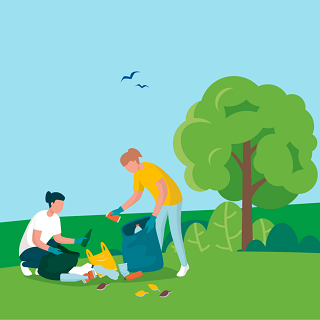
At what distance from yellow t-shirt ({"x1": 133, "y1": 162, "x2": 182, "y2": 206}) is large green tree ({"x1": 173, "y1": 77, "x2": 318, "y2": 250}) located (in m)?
2.80

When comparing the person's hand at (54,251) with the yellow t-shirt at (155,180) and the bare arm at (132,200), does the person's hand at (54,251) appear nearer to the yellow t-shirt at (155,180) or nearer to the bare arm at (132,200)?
the bare arm at (132,200)

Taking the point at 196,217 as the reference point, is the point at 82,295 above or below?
below

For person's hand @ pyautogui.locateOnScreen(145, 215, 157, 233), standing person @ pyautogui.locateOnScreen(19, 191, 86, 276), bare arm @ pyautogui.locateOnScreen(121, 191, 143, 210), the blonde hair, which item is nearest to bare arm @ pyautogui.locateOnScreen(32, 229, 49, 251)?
standing person @ pyautogui.locateOnScreen(19, 191, 86, 276)

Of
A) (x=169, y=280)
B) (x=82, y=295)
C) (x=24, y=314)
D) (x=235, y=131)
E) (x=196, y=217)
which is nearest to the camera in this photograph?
(x=24, y=314)

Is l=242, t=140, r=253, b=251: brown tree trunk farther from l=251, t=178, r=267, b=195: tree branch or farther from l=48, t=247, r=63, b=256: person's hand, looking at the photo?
l=48, t=247, r=63, b=256: person's hand

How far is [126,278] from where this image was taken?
6.78 meters

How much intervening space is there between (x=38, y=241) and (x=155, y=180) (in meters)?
1.86

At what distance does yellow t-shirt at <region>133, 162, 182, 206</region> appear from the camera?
6918mm

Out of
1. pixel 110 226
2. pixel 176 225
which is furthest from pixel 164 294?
pixel 110 226

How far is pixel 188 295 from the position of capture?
19.9 ft

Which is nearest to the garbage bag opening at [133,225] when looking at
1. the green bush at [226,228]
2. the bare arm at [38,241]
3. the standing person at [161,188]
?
the standing person at [161,188]

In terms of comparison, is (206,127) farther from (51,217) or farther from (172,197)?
(51,217)

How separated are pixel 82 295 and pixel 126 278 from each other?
0.79 meters

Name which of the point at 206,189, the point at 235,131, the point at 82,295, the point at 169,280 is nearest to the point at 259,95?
the point at 235,131
